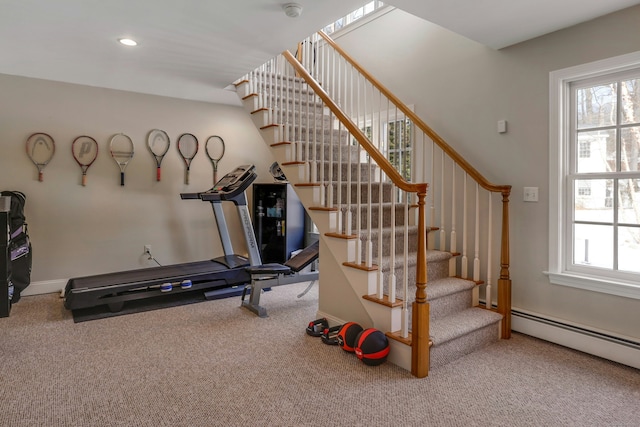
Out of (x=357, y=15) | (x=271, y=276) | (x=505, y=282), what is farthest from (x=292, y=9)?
(x=357, y=15)

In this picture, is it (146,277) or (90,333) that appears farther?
(146,277)

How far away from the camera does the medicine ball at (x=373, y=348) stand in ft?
8.02

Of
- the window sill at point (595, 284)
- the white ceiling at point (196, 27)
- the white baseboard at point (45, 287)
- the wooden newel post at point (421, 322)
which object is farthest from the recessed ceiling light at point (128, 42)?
the window sill at point (595, 284)

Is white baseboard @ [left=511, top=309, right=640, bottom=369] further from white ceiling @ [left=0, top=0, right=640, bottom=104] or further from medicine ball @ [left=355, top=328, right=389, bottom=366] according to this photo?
white ceiling @ [left=0, top=0, right=640, bottom=104]

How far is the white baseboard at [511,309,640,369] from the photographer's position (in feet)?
8.27

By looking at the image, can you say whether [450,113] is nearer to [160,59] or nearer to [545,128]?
[545,128]

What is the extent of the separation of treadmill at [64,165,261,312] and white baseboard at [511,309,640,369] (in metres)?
2.70

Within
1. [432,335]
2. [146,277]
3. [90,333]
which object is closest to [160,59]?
[146,277]

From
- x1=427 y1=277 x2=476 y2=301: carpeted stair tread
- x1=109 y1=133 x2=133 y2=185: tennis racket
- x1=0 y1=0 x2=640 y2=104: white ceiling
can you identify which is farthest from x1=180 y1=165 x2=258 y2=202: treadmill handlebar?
x1=427 y1=277 x2=476 y2=301: carpeted stair tread

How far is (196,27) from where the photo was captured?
2777mm

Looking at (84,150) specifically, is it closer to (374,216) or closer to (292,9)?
(292,9)

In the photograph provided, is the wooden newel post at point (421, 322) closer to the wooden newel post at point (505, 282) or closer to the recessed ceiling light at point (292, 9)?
the wooden newel post at point (505, 282)

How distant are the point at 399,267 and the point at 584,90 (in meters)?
1.88

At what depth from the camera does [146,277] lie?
12.7 ft
